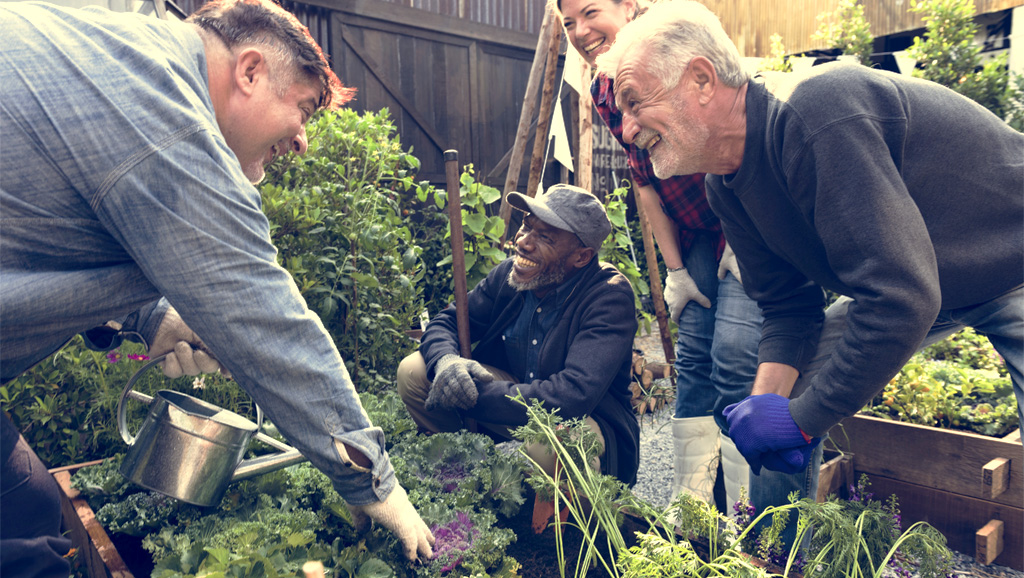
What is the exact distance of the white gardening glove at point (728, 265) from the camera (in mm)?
2293

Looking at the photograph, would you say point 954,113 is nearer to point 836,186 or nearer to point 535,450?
point 836,186

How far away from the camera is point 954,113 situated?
151cm

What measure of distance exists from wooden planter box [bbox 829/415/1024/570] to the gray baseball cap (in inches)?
51.8

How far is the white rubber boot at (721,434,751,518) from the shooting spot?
2.09 metres

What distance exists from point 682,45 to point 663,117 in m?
0.18

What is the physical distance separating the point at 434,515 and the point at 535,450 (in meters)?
0.78

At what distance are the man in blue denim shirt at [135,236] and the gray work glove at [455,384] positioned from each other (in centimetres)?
110

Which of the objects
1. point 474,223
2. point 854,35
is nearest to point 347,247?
point 474,223

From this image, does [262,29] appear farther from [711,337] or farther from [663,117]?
[711,337]

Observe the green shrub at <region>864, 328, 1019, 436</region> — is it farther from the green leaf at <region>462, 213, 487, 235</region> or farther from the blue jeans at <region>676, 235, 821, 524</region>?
the green leaf at <region>462, 213, 487, 235</region>

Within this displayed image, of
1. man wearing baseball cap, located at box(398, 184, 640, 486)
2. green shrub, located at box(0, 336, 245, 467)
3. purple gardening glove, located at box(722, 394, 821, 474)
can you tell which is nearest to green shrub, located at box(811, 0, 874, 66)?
man wearing baseball cap, located at box(398, 184, 640, 486)

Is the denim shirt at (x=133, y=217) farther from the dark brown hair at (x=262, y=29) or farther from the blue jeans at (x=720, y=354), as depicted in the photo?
the blue jeans at (x=720, y=354)

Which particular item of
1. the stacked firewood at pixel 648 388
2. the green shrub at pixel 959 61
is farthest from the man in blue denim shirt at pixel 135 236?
the green shrub at pixel 959 61

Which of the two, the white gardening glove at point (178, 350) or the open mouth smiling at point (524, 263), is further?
the open mouth smiling at point (524, 263)
